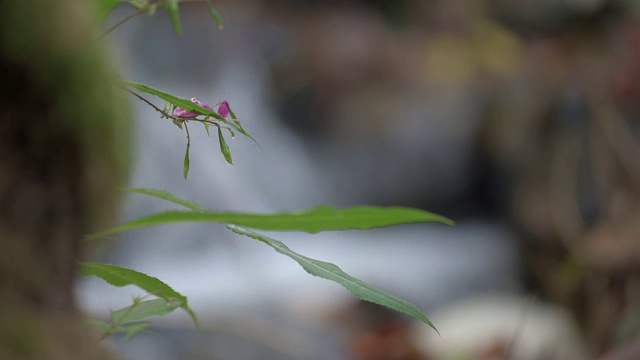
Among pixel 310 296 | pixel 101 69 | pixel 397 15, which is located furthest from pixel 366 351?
pixel 397 15

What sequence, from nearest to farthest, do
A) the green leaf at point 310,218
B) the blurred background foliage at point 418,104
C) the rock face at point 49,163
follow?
the green leaf at point 310,218 → the rock face at point 49,163 → the blurred background foliage at point 418,104

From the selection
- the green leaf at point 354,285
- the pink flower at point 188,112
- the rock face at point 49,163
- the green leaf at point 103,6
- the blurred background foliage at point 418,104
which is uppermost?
the blurred background foliage at point 418,104

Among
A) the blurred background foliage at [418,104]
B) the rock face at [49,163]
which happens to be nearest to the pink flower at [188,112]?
the rock face at [49,163]

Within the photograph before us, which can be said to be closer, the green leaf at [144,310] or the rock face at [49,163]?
the green leaf at [144,310]

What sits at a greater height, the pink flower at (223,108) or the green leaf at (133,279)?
the pink flower at (223,108)

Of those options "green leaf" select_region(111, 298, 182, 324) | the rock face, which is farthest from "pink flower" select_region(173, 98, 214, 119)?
the rock face

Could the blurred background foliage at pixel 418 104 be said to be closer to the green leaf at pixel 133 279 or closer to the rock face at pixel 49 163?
the rock face at pixel 49 163

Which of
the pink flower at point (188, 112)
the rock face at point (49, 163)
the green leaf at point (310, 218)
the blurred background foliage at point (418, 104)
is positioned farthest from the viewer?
the blurred background foliage at point (418, 104)

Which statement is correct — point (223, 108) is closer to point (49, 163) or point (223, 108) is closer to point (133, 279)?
point (133, 279)
